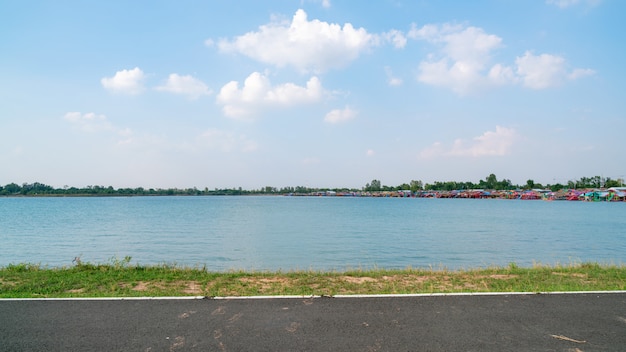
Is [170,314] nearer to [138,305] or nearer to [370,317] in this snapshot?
[138,305]

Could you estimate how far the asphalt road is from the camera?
6.38 metres

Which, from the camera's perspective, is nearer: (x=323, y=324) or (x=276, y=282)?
(x=323, y=324)

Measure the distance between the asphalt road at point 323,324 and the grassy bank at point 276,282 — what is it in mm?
1019

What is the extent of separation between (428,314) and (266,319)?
10.6 feet

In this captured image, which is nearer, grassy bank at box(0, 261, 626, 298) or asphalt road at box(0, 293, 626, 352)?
asphalt road at box(0, 293, 626, 352)

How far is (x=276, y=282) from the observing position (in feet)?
37.1

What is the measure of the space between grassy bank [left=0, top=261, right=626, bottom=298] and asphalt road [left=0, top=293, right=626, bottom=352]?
1019mm

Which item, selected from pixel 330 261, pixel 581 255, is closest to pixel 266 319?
pixel 330 261

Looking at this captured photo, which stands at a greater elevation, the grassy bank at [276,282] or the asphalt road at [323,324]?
the asphalt road at [323,324]

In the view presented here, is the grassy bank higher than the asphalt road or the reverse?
the reverse

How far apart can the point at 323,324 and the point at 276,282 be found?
4.20m

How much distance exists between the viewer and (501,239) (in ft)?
114

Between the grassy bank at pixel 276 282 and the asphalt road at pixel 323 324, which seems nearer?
the asphalt road at pixel 323 324

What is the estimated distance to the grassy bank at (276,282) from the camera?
9.82m
